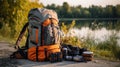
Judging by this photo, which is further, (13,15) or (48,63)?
(13,15)

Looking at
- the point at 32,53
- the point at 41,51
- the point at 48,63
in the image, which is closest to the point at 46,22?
the point at 41,51

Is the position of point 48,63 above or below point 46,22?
below

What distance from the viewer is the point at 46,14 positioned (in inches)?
454

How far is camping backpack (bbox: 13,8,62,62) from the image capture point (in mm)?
11172

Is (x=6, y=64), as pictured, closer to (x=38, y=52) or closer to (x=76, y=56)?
(x=38, y=52)

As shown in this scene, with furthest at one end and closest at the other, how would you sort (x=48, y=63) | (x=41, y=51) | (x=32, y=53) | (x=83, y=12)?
1. (x=83, y=12)
2. (x=32, y=53)
3. (x=41, y=51)
4. (x=48, y=63)

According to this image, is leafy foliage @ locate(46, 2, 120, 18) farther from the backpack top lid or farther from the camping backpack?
the camping backpack

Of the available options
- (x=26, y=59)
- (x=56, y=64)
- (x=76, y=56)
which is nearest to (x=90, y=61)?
(x=76, y=56)

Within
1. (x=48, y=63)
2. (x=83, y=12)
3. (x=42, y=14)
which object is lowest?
(x=83, y=12)

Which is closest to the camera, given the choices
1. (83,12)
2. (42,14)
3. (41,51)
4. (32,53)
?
(41,51)

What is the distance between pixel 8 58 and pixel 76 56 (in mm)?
2115

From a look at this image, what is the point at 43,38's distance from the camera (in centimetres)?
1132

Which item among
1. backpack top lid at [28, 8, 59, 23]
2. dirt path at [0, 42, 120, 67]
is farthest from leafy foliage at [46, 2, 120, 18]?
dirt path at [0, 42, 120, 67]

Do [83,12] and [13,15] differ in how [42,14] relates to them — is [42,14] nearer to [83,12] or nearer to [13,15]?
[13,15]
